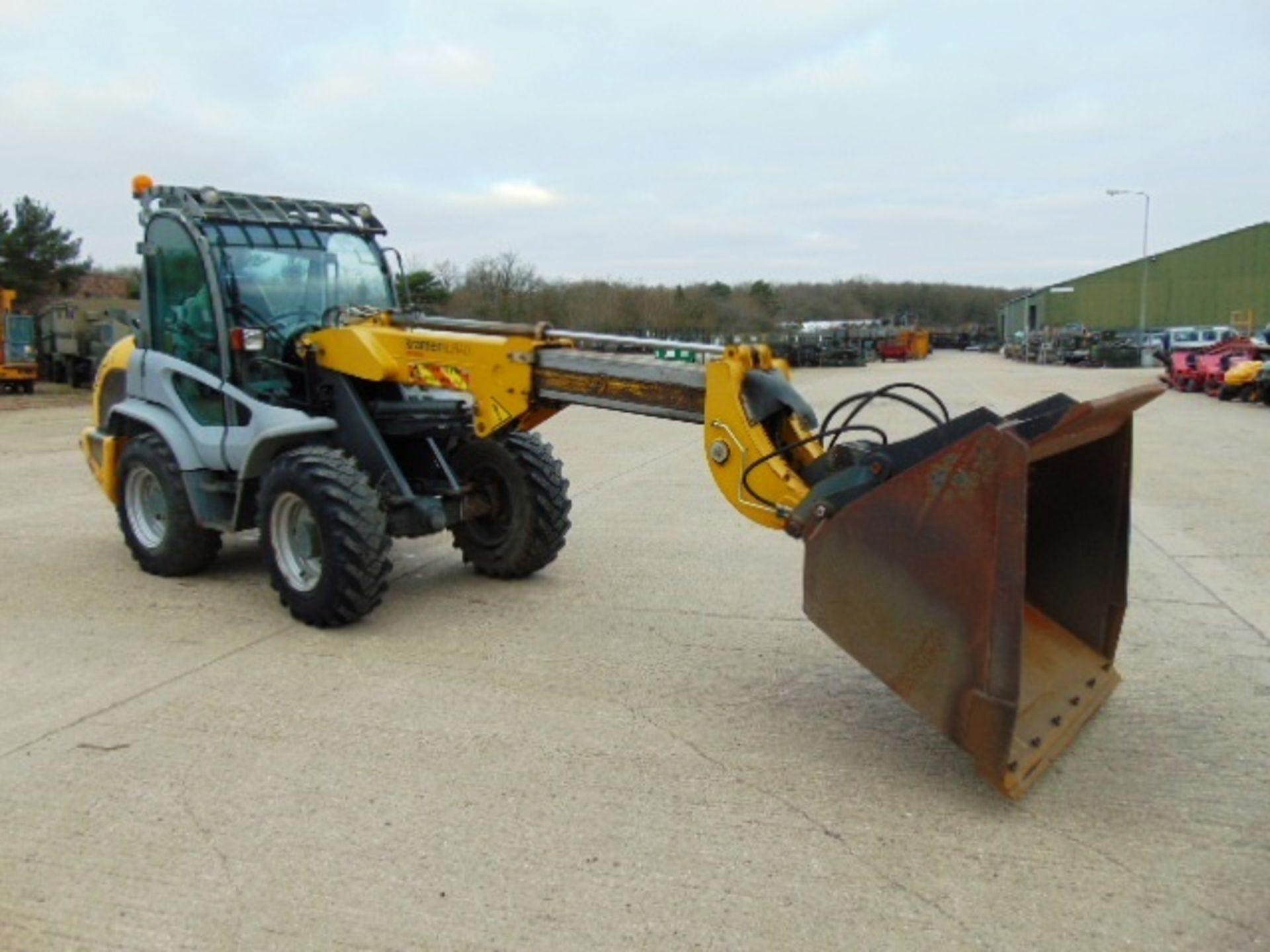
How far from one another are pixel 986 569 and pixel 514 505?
3.82 m

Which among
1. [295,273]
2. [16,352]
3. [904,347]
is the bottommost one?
[904,347]

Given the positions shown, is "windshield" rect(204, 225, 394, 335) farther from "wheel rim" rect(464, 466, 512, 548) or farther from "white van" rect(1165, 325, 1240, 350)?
"white van" rect(1165, 325, 1240, 350)

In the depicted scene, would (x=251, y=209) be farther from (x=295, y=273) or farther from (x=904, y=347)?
(x=904, y=347)

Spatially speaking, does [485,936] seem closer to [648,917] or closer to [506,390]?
[648,917]

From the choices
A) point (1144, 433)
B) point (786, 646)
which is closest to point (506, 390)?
point (786, 646)

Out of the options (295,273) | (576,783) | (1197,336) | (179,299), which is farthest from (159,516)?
(1197,336)

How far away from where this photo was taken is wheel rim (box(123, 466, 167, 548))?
7254 mm

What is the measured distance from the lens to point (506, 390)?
586cm

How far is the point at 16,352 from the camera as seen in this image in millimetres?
27266

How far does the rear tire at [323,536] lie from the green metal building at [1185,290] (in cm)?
4962

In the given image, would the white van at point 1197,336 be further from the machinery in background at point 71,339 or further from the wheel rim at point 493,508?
the wheel rim at point 493,508

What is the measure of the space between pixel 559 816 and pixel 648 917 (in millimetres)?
693

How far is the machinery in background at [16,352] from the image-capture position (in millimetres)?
26891

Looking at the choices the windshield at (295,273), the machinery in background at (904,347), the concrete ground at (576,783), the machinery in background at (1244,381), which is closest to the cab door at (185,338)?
the windshield at (295,273)
